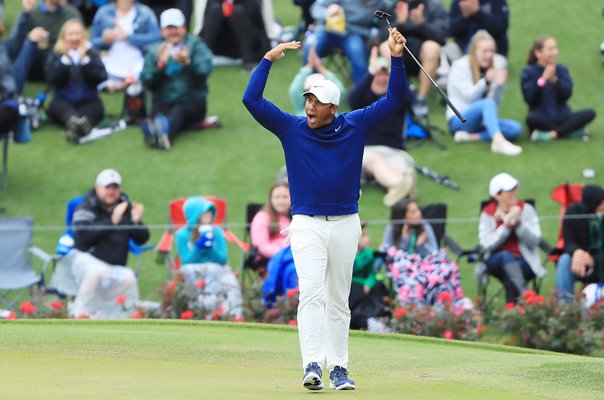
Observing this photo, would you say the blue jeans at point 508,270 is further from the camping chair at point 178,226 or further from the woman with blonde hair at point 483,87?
the woman with blonde hair at point 483,87

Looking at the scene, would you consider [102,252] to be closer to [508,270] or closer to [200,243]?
[200,243]

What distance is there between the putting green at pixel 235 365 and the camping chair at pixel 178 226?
3520 mm

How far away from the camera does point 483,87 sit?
1988cm

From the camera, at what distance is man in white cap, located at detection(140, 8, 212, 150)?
2000 cm

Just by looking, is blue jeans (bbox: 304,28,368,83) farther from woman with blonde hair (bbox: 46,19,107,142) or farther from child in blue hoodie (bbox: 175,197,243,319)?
child in blue hoodie (bbox: 175,197,243,319)

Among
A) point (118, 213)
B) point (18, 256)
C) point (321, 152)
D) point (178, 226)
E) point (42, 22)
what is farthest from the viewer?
point (42, 22)

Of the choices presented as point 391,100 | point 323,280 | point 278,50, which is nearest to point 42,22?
point 278,50

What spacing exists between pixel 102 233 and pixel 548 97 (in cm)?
613

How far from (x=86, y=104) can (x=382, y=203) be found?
4.12 meters

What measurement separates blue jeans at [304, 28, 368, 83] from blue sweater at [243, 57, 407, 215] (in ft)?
34.9

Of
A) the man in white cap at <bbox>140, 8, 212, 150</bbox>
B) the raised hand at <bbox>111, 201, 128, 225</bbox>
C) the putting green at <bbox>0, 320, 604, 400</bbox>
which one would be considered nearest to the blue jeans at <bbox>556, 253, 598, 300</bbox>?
the putting green at <bbox>0, 320, 604, 400</bbox>

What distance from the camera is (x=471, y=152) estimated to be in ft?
66.6

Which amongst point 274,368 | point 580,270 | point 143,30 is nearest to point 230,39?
point 143,30

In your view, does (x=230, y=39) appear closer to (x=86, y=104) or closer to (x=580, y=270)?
(x=86, y=104)
